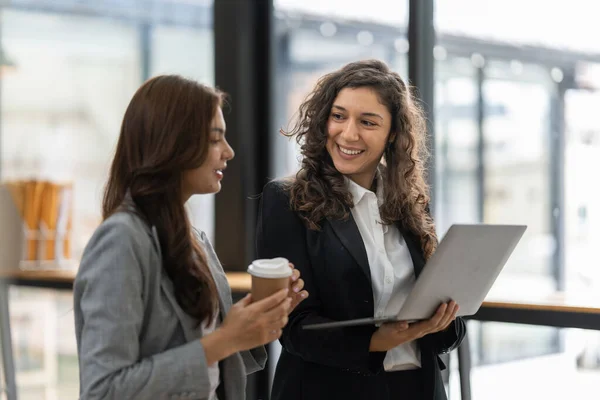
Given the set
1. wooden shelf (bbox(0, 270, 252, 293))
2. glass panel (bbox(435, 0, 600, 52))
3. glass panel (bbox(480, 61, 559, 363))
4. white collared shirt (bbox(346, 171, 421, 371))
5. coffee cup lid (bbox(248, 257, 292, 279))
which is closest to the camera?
coffee cup lid (bbox(248, 257, 292, 279))

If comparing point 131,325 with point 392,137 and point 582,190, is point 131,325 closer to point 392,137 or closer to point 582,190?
point 392,137

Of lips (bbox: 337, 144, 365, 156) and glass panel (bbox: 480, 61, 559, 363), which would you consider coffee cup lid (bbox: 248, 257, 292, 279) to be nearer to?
lips (bbox: 337, 144, 365, 156)

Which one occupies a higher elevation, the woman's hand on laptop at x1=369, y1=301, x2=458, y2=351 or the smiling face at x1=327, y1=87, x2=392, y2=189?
the smiling face at x1=327, y1=87, x2=392, y2=189

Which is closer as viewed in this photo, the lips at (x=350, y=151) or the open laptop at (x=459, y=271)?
the open laptop at (x=459, y=271)

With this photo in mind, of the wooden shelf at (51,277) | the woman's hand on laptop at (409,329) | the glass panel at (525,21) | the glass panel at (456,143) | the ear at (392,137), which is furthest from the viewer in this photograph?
the wooden shelf at (51,277)

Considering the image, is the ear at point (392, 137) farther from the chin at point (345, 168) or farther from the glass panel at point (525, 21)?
the glass panel at point (525, 21)

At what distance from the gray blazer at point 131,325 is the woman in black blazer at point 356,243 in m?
0.49

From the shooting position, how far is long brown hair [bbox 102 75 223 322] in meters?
1.44

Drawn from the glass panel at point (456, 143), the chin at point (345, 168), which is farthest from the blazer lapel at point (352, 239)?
the glass panel at point (456, 143)

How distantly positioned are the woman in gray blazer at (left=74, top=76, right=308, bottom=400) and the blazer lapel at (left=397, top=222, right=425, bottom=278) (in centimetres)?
62

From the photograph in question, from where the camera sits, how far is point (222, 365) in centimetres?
160

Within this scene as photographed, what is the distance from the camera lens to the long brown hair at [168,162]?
1.44 metres

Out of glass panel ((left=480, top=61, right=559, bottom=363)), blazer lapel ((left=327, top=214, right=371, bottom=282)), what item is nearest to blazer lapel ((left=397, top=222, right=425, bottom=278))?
blazer lapel ((left=327, top=214, right=371, bottom=282))

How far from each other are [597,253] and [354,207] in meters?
1.48
